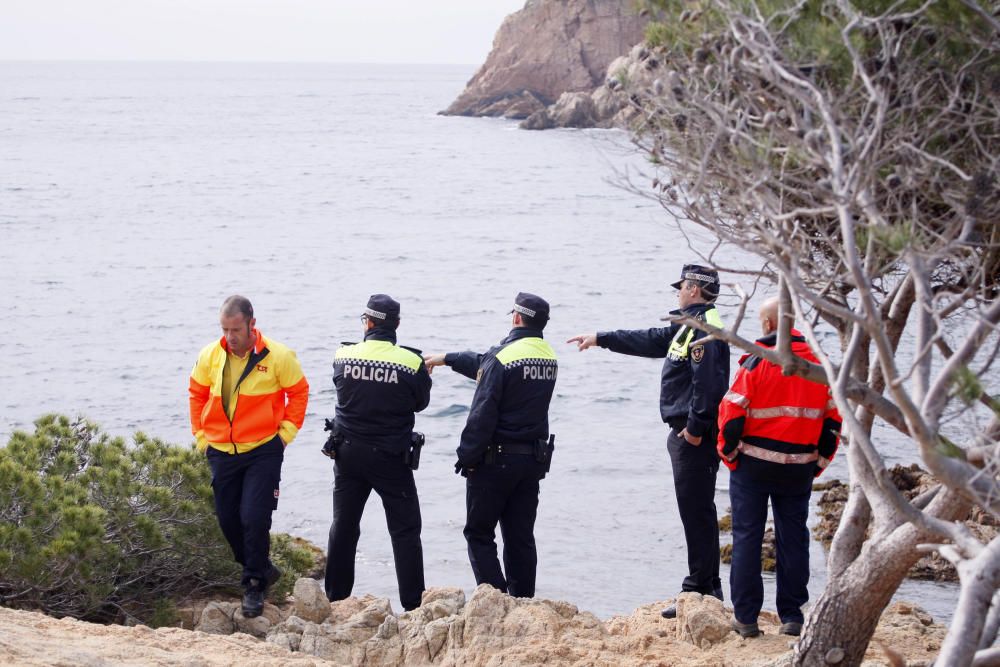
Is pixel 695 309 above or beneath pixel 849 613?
above

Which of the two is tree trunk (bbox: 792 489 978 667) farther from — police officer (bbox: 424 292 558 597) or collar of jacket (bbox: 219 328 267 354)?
collar of jacket (bbox: 219 328 267 354)

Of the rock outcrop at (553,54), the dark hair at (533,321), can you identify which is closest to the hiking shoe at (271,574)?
the dark hair at (533,321)

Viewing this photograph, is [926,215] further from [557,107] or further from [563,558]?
[557,107]

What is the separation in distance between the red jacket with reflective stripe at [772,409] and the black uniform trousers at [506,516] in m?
1.53

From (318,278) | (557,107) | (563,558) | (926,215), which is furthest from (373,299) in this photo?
(557,107)

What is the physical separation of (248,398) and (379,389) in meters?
0.88

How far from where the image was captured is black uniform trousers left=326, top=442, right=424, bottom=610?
8.54 meters

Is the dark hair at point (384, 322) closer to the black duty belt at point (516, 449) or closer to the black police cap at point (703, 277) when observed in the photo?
the black duty belt at point (516, 449)

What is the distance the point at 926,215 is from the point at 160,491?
5.21 m

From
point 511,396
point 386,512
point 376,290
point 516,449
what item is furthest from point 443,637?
point 376,290

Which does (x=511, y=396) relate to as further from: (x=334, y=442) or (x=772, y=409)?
(x=772, y=409)

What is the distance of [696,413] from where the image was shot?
27.2 feet

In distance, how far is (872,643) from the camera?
25.1 ft

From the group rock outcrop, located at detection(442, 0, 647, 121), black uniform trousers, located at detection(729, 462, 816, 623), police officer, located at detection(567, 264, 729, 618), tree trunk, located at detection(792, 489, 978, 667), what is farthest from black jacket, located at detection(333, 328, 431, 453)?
rock outcrop, located at detection(442, 0, 647, 121)
